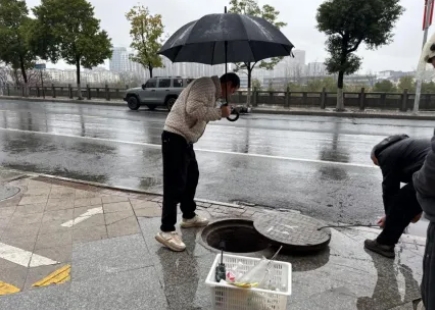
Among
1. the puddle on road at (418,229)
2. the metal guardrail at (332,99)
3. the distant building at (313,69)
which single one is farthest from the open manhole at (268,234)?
the distant building at (313,69)

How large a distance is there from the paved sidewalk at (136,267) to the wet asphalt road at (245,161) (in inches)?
44.6

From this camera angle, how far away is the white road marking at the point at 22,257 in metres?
3.14

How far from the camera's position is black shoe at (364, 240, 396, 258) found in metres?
3.34

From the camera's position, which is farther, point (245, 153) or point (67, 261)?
point (245, 153)

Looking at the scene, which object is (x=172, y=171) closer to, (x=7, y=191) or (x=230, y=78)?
(x=230, y=78)

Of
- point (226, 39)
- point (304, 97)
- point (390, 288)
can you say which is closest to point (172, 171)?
point (226, 39)

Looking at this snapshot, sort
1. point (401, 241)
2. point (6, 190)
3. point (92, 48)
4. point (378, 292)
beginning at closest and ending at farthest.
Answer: point (378, 292) < point (401, 241) < point (6, 190) < point (92, 48)

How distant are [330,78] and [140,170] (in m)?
26.0

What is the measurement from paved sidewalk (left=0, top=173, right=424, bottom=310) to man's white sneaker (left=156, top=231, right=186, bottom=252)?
66mm

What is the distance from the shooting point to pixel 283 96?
22.0 m

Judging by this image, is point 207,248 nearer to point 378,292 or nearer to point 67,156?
point 378,292

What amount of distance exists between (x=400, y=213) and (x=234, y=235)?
1665 millimetres

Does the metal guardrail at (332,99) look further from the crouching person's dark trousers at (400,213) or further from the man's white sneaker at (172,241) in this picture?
the man's white sneaker at (172,241)

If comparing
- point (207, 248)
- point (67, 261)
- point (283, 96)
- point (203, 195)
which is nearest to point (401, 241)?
A: point (207, 248)
